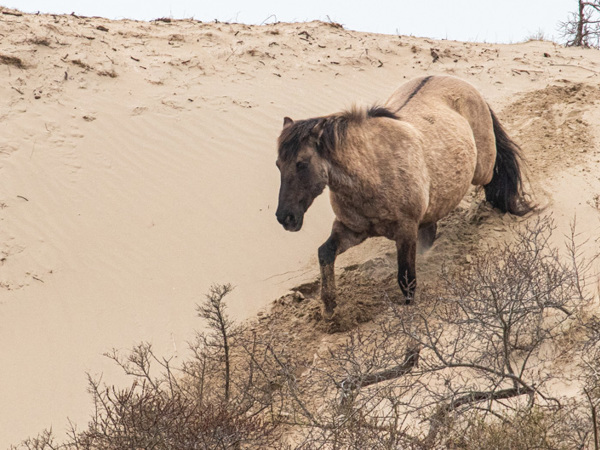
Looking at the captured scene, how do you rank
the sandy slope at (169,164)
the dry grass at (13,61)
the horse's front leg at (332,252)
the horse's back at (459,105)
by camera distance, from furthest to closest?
the dry grass at (13,61) < the horse's back at (459,105) < the sandy slope at (169,164) < the horse's front leg at (332,252)

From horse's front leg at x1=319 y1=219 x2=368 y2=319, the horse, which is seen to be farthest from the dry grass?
horse's front leg at x1=319 y1=219 x2=368 y2=319

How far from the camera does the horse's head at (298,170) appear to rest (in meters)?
5.91

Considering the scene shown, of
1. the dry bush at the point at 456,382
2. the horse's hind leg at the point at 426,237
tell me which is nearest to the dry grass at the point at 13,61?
the horse's hind leg at the point at 426,237

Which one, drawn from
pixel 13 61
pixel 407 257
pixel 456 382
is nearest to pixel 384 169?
pixel 407 257

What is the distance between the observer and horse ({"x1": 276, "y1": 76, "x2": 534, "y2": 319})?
5.98 metres

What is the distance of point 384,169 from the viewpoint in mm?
6301

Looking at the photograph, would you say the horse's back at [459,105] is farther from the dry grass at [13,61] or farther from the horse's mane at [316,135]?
the dry grass at [13,61]

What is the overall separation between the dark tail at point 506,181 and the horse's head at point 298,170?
3165 mm

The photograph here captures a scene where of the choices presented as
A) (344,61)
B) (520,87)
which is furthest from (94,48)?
(520,87)

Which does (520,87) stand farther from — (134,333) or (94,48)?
(134,333)

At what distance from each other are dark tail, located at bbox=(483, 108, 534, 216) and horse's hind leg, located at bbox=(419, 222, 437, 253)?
1082 millimetres

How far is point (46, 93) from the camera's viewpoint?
10.5m

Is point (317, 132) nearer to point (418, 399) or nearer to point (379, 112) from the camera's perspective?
point (379, 112)

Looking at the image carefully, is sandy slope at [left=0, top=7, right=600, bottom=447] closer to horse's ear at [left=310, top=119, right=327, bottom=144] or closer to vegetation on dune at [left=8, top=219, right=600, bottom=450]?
vegetation on dune at [left=8, top=219, right=600, bottom=450]
